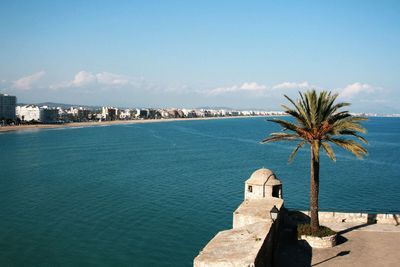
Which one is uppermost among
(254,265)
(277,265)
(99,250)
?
(254,265)

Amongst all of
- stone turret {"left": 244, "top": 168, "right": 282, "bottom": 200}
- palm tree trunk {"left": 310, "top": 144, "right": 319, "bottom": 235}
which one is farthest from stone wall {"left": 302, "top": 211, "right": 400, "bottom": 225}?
palm tree trunk {"left": 310, "top": 144, "right": 319, "bottom": 235}

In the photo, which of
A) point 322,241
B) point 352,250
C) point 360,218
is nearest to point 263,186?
point 322,241

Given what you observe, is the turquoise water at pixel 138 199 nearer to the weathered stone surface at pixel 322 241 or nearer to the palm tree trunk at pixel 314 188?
the weathered stone surface at pixel 322 241

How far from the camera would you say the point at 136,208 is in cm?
4006

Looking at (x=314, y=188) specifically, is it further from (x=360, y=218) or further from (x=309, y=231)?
(x=360, y=218)

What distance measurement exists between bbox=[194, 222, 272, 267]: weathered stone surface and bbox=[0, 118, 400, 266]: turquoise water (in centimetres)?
975

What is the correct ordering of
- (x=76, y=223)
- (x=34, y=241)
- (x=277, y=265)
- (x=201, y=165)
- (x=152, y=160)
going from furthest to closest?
1. (x=152, y=160)
2. (x=201, y=165)
3. (x=76, y=223)
4. (x=34, y=241)
5. (x=277, y=265)

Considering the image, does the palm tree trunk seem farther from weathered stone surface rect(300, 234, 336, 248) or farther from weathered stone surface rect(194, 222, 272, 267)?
weathered stone surface rect(194, 222, 272, 267)

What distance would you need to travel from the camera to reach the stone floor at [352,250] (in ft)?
66.2

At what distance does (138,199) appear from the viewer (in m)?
44.1

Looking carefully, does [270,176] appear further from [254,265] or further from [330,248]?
[254,265]

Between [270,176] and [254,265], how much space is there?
13.7m

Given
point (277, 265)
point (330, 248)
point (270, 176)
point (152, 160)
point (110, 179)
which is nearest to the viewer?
point (277, 265)

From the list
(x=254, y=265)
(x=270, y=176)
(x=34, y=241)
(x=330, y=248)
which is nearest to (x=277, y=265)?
(x=330, y=248)
